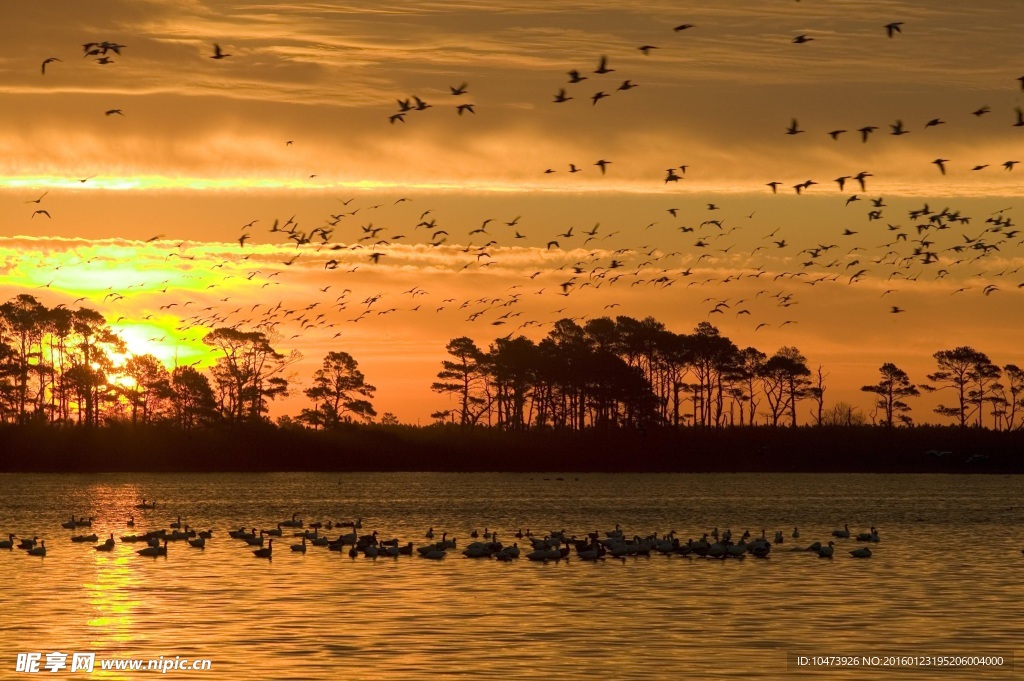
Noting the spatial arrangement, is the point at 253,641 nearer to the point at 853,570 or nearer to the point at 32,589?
the point at 32,589

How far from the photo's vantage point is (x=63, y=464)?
427 ft

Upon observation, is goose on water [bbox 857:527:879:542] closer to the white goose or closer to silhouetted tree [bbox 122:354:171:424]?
the white goose

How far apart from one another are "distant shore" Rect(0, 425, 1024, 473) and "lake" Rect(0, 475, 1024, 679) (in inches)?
2381

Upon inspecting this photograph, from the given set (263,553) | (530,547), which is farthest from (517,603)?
(530,547)

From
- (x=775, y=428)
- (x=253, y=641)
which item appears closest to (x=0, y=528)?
(x=253, y=641)

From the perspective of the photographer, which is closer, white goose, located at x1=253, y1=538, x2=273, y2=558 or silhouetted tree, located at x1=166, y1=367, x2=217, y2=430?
white goose, located at x1=253, y1=538, x2=273, y2=558

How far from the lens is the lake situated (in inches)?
1147

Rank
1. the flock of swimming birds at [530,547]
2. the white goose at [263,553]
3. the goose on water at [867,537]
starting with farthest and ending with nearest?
the goose on water at [867,537], the flock of swimming birds at [530,547], the white goose at [263,553]

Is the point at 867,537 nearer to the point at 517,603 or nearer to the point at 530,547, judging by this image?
the point at 530,547

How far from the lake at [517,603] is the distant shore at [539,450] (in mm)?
60476

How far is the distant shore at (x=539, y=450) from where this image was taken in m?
134

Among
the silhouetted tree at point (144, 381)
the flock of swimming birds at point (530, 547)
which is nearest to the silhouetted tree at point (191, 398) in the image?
the silhouetted tree at point (144, 381)

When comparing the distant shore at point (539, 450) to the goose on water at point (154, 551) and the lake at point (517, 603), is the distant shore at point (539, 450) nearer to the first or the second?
the lake at point (517, 603)

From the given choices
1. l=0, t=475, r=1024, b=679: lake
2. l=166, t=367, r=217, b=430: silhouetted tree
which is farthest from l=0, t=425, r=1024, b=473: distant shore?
l=0, t=475, r=1024, b=679: lake
